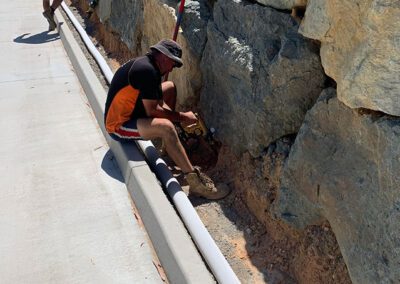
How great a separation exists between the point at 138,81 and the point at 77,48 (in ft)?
12.7

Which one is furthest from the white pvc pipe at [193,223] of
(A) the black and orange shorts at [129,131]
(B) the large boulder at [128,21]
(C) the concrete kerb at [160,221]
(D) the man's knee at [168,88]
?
(B) the large boulder at [128,21]

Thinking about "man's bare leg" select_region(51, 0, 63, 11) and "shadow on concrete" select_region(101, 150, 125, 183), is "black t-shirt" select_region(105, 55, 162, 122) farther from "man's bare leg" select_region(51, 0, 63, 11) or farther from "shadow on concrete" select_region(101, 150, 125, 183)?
"man's bare leg" select_region(51, 0, 63, 11)

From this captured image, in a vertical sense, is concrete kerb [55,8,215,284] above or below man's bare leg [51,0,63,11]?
above

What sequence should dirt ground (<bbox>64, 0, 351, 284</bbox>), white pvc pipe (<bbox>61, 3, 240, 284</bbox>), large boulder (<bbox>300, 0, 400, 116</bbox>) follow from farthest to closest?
1. dirt ground (<bbox>64, 0, 351, 284</bbox>)
2. white pvc pipe (<bbox>61, 3, 240, 284</bbox>)
3. large boulder (<bbox>300, 0, 400, 116</bbox>)

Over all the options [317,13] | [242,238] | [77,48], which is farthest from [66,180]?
[77,48]

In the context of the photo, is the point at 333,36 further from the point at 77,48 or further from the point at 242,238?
the point at 77,48

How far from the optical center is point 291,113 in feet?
12.1

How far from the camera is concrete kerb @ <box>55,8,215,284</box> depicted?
325 cm

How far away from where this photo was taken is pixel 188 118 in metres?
4.58

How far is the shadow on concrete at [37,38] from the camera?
8.80 m

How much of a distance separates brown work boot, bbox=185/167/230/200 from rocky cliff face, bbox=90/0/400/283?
1.04 feet

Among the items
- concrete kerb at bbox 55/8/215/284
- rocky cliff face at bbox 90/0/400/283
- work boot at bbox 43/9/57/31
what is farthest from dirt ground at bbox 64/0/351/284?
work boot at bbox 43/9/57/31

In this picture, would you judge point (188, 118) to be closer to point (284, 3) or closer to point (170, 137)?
point (170, 137)

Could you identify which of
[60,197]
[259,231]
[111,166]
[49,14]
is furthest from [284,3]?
[49,14]
